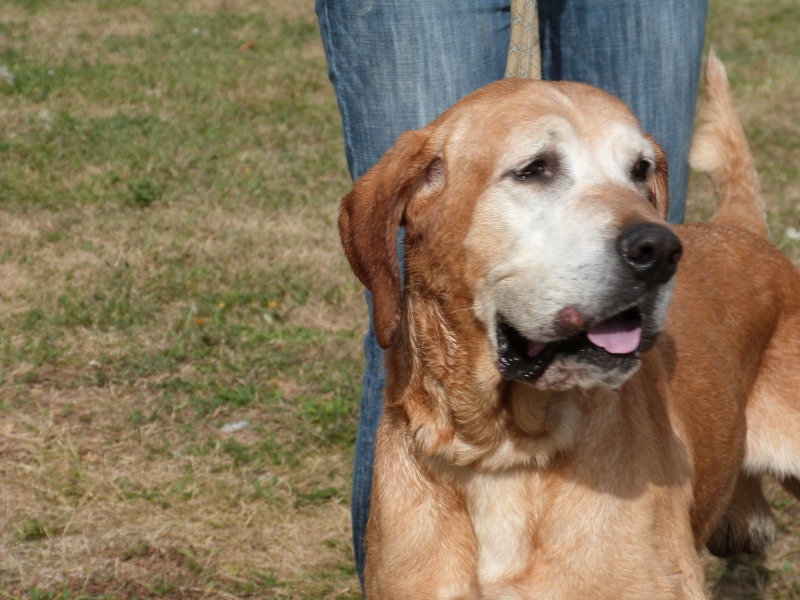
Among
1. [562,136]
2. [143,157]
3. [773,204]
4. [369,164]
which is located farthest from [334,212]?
[562,136]

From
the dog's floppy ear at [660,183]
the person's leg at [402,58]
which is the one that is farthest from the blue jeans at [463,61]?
the dog's floppy ear at [660,183]

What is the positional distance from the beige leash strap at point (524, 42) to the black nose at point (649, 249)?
112 cm

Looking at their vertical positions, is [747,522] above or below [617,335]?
below

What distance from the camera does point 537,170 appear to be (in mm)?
2883

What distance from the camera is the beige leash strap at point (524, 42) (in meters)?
3.46

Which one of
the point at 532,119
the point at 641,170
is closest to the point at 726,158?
the point at 641,170

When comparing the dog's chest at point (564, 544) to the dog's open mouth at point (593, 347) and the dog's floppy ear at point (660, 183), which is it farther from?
the dog's floppy ear at point (660, 183)

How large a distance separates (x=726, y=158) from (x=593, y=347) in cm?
186

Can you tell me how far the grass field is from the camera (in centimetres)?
438

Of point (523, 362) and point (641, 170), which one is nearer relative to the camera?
point (523, 362)

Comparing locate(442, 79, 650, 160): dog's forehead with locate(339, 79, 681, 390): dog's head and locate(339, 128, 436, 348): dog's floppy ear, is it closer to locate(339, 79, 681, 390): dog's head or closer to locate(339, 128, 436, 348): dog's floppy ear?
locate(339, 79, 681, 390): dog's head

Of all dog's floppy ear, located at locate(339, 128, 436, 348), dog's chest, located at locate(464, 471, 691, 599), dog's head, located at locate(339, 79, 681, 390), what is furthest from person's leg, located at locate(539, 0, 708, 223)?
dog's chest, located at locate(464, 471, 691, 599)

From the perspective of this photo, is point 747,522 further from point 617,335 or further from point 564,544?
point 617,335

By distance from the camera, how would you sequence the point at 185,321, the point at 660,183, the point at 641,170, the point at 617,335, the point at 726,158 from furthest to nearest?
the point at 185,321, the point at 726,158, the point at 660,183, the point at 641,170, the point at 617,335
